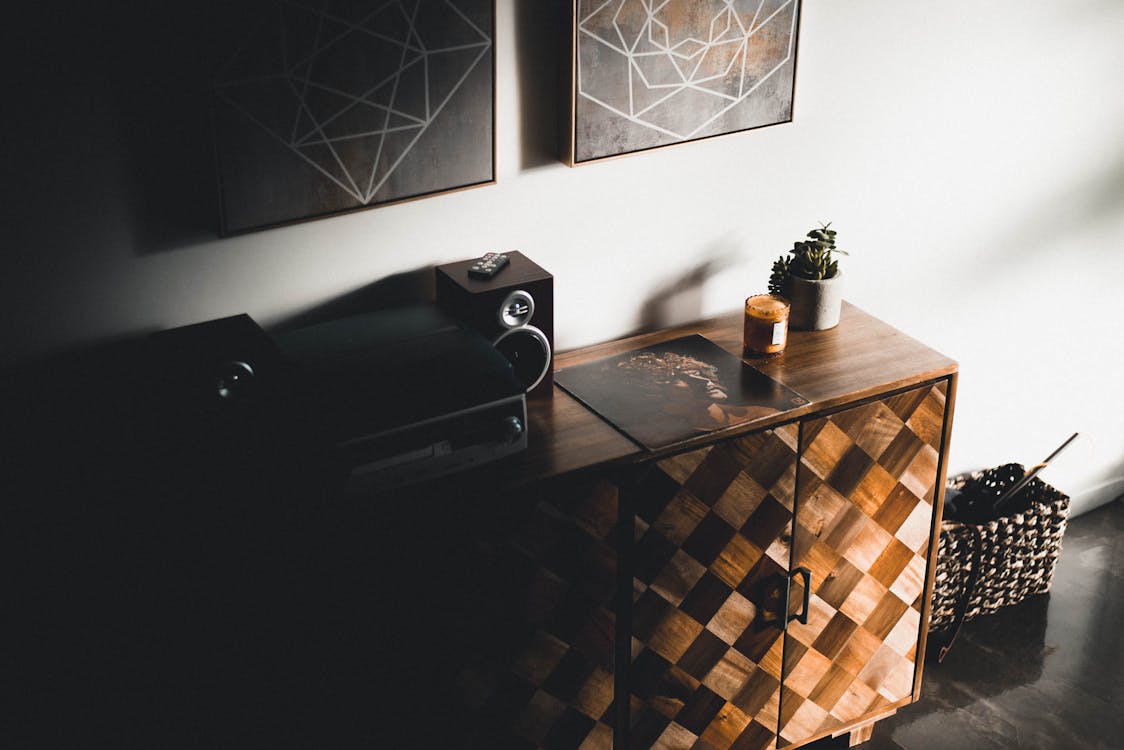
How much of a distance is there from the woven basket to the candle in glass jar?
87 cm

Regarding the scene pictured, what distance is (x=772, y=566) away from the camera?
227 cm

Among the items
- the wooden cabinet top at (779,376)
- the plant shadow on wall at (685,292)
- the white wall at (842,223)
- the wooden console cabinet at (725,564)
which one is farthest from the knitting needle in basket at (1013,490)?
the plant shadow on wall at (685,292)

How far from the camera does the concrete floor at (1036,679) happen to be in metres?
2.67

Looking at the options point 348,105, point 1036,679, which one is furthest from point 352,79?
point 1036,679

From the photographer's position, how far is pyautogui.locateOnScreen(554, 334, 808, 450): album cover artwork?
2076 mm

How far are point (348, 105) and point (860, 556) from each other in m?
1.38

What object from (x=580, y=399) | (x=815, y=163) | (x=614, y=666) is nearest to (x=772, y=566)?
(x=614, y=666)

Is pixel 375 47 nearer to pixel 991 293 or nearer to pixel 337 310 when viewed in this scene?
pixel 337 310

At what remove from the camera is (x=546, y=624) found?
2.04 meters

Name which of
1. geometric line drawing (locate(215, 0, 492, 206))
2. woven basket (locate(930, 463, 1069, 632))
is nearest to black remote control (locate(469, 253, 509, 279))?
geometric line drawing (locate(215, 0, 492, 206))

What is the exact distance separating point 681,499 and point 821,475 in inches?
13.1

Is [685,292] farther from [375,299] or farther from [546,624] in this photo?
[546,624]

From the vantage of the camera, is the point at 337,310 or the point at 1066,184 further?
the point at 1066,184

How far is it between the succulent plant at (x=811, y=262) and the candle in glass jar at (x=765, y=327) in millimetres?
94
